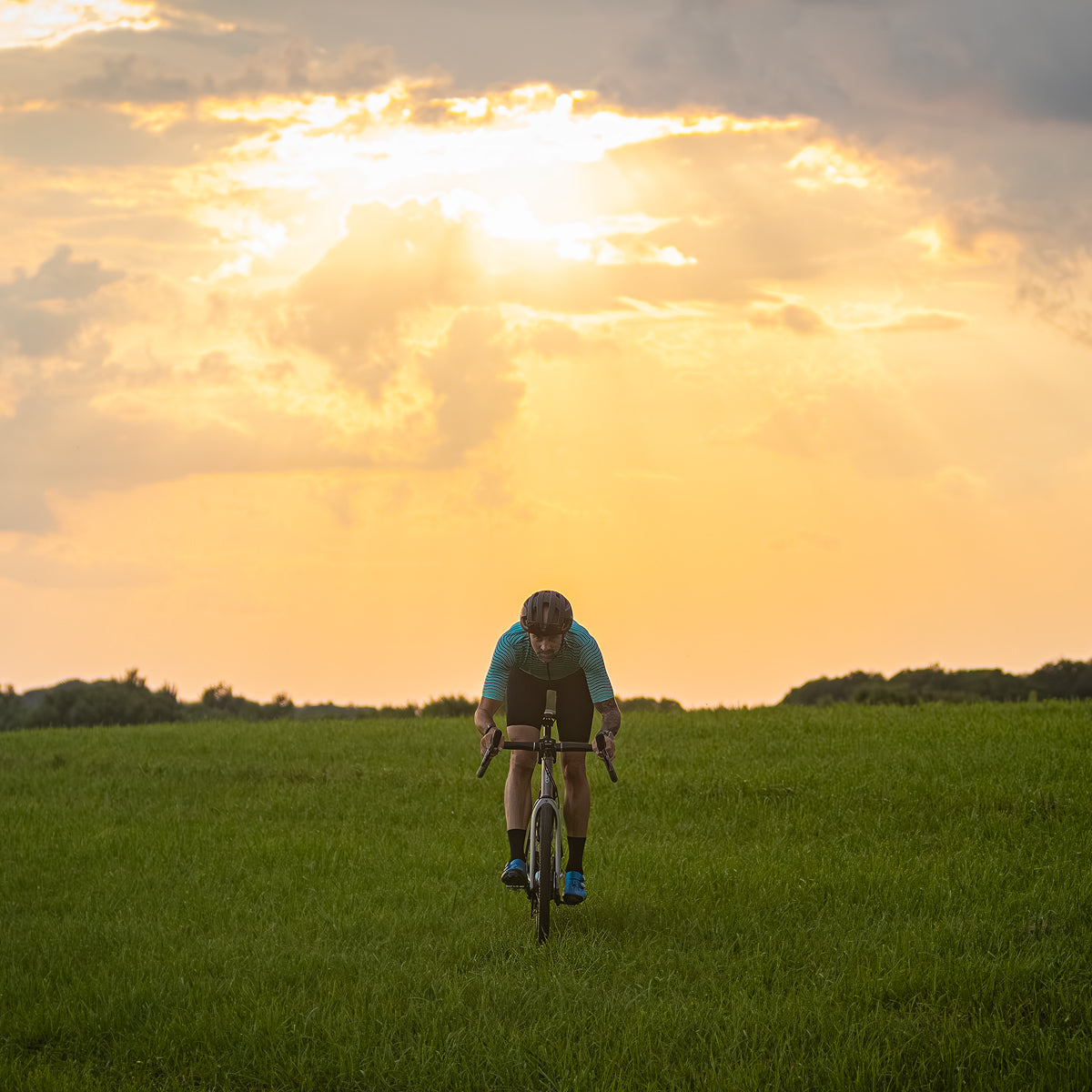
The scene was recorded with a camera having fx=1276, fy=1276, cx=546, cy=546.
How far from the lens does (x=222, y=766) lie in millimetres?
21922

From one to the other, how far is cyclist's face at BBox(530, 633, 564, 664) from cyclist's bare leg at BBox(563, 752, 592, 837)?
103 centimetres

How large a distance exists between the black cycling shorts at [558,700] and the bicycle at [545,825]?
0.39 ft

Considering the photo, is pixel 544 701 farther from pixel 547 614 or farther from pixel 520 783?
pixel 547 614

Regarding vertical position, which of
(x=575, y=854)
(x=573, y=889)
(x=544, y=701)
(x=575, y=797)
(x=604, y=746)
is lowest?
(x=573, y=889)

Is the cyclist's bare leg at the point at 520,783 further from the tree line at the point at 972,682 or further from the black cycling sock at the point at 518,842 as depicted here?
the tree line at the point at 972,682

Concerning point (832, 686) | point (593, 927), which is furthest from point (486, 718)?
point (832, 686)

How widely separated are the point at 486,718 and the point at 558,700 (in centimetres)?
64

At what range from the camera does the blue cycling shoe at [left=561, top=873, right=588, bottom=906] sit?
34.9ft

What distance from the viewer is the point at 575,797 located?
11.1m

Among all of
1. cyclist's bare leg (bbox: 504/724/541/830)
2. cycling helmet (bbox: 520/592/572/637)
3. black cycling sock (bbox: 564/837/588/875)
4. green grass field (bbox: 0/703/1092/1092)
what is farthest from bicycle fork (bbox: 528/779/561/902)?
cycling helmet (bbox: 520/592/572/637)

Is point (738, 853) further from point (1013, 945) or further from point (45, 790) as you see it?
point (45, 790)

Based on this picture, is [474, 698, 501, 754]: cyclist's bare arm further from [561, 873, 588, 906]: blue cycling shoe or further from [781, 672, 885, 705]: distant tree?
[781, 672, 885, 705]: distant tree

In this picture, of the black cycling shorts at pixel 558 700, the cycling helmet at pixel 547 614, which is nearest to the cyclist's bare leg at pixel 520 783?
the black cycling shorts at pixel 558 700

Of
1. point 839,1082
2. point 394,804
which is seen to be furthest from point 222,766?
point 839,1082
